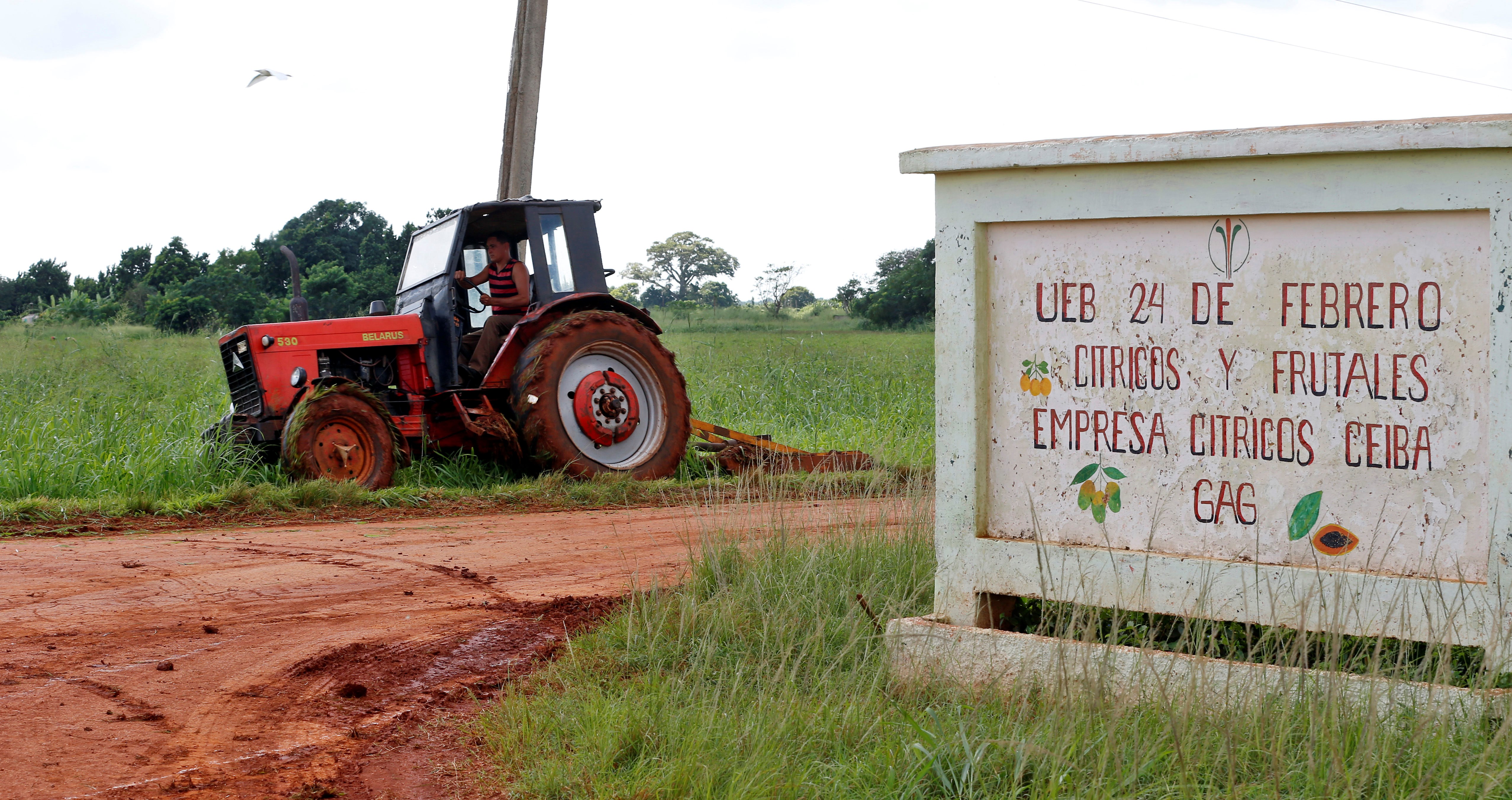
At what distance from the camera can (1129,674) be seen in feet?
12.5

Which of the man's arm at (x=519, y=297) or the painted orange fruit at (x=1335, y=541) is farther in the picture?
the man's arm at (x=519, y=297)

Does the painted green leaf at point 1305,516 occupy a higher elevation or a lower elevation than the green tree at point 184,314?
lower

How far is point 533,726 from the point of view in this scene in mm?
3793

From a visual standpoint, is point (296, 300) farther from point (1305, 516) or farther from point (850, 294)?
point (850, 294)

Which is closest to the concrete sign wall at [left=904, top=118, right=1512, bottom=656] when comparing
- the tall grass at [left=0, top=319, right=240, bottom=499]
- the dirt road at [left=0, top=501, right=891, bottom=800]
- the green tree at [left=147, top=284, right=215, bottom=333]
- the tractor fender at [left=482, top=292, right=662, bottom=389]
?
the dirt road at [left=0, top=501, right=891, bottom=800]

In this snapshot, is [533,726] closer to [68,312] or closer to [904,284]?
[68,312]

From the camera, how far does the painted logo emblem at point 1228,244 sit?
3711 millimetres

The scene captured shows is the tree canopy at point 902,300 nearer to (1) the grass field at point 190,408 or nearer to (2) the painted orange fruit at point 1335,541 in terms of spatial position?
(1) the grass field at point 190,408

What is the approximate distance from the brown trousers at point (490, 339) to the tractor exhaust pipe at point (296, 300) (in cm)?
122

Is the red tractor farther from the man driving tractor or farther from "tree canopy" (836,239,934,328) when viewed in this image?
"tree canopy" (836,239,934,328)

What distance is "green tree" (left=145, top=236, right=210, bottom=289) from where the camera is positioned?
103 ft

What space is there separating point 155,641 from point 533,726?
76.7 inches

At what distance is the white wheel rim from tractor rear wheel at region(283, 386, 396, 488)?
1.40 metres

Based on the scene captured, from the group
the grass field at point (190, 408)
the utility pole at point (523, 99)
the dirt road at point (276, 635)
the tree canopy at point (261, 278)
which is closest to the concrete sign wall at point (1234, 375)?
the dirt road at point (276, 635)
